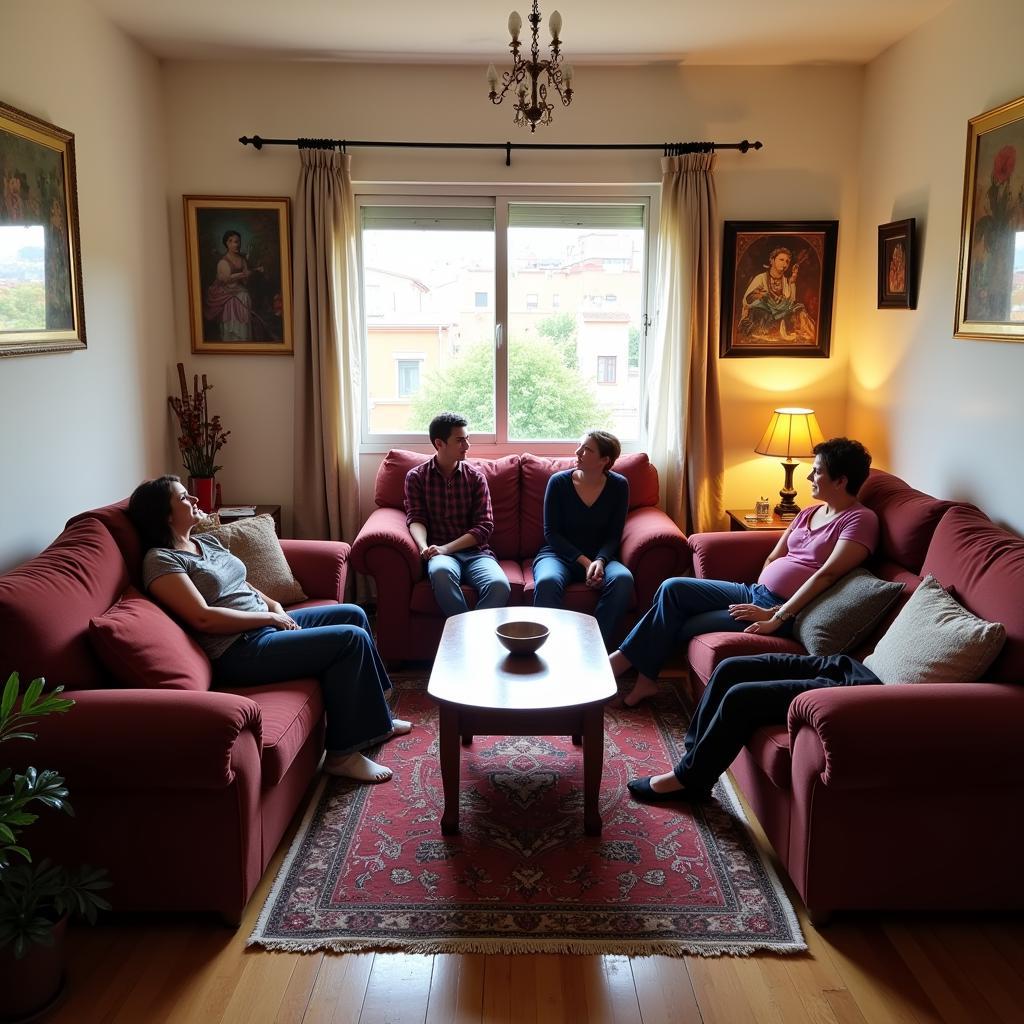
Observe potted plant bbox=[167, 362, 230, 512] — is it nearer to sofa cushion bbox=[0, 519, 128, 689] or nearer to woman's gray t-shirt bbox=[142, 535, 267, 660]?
woman's gray t-shirt bbox=[142, 535, 267, 660]

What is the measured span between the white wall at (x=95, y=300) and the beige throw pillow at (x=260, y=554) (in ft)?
1.93

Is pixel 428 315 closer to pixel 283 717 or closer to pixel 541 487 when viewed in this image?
pixel 541 487

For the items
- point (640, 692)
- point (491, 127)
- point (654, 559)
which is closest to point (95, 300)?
point (491, 127)

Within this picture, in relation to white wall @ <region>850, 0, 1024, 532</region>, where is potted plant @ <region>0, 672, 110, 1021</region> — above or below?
below

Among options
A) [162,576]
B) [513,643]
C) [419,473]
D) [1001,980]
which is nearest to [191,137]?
[419,473]

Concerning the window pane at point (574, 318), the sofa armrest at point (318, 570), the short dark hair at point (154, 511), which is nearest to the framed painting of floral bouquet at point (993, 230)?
the window pane at point (574, 318)

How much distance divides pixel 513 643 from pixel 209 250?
2883mm

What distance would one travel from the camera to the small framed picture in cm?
406

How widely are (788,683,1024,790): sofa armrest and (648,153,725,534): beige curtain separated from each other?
249 cm

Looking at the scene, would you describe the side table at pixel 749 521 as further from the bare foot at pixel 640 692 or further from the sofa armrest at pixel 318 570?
the sofa armrest at pixel 318 570

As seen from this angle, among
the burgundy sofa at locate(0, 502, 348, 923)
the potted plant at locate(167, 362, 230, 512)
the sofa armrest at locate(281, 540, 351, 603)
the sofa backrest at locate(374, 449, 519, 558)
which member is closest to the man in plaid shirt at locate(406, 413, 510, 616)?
the sofa backrest at locate(374, 449, 519, 558)

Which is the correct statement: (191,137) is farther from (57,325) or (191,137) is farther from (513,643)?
(513,643)

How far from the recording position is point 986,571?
2.84 m

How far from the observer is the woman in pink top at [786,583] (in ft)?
10.9
